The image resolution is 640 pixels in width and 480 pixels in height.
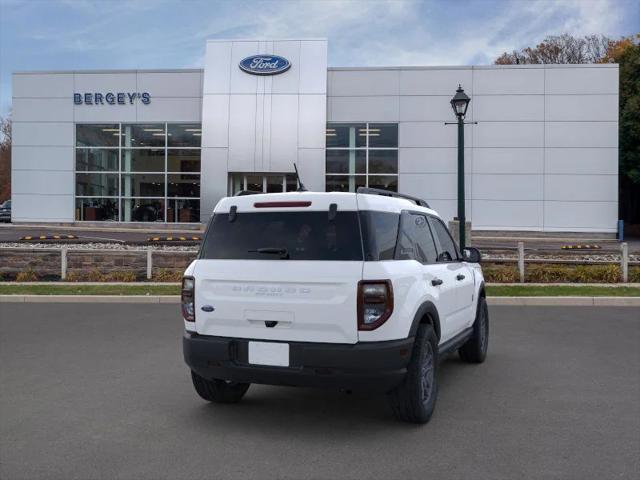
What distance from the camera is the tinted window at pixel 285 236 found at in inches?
176

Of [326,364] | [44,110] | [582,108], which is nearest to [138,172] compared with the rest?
[44,110]

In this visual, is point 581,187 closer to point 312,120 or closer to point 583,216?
point 583,216

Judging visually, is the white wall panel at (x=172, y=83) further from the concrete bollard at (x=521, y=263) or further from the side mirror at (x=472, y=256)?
the side mirror at (x=472, y=256)

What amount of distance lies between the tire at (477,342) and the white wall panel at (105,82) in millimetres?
26994

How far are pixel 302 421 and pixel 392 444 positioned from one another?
2.82 ft

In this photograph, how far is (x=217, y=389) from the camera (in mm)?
5195

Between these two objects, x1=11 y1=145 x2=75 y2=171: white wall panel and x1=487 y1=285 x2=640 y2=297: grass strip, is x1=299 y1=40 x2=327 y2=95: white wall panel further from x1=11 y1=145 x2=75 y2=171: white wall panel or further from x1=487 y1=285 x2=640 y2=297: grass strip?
x1=487 y1=285 x2=640 y2=297: grass strip

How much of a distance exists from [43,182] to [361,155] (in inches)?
632

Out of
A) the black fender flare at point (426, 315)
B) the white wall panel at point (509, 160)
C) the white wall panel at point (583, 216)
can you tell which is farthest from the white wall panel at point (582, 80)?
the black fender flare at point (426, 315)

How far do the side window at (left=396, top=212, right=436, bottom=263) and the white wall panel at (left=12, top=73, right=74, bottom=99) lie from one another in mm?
29357

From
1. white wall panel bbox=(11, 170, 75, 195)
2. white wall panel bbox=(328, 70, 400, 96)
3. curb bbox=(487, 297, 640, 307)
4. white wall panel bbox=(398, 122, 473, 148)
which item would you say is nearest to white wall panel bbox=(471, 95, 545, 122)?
white wall panel bbox=(398, 122, 473, 148)

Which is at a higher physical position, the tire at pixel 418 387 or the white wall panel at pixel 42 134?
the white wall panel at pixel 42 134

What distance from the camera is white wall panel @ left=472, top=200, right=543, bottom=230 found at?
28.3m

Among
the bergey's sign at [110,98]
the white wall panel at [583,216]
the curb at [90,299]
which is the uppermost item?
the bergey's sign at [110,98]
